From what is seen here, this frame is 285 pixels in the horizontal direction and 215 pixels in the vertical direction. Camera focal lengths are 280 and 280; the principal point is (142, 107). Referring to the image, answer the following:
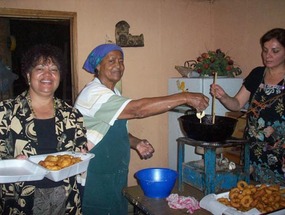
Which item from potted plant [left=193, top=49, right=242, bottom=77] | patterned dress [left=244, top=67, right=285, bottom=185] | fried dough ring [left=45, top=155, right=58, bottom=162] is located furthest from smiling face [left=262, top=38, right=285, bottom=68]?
fried dough ring [left=45, top=155, right=58, bottom=162]

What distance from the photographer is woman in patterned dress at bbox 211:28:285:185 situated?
82.0 inches

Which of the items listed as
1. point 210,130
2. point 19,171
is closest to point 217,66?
point 210,130

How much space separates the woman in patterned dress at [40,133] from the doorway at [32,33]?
1705 mm

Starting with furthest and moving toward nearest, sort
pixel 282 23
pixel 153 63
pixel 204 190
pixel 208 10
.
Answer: pixel 208 10, pixel 153 63, pixel 282 23, pixel 204 190

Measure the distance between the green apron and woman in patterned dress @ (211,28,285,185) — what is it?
82cm

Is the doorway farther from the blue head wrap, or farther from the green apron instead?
the green apron

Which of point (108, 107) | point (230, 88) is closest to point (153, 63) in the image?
point (230, 88)

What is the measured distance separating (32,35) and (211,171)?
8.98 ft

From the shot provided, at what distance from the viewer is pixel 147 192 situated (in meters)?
1.75

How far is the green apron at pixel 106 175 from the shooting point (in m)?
2.02

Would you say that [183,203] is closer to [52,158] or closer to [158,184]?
[158,184]

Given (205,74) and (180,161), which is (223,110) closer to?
(205,74)

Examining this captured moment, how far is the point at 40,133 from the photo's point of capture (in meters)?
1.70

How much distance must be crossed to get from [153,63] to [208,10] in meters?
1.22
